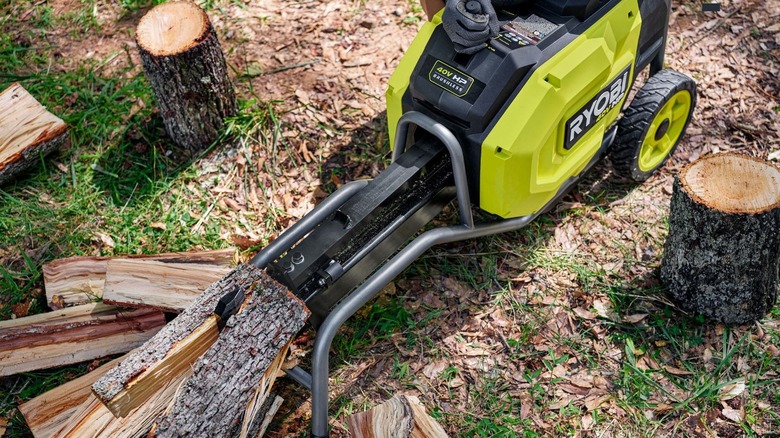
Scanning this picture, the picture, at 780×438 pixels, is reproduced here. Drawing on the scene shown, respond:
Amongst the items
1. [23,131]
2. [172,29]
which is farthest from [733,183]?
[23,131]

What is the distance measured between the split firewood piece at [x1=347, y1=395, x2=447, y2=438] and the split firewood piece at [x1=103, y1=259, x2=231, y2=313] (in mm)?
1040

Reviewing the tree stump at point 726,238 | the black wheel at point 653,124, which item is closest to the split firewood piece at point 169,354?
the tree stump at point 726,238

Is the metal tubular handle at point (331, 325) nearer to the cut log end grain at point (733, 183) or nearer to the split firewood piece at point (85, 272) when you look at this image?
the split firewood piece at point (85, 272)

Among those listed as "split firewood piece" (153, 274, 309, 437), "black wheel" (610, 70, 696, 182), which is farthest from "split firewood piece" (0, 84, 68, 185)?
"black wheel" (610, 70, 696, 182)

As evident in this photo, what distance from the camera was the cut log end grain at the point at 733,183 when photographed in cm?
312

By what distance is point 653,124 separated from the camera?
4.09 m

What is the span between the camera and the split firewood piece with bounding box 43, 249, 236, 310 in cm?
375

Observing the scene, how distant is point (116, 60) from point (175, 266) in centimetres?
209

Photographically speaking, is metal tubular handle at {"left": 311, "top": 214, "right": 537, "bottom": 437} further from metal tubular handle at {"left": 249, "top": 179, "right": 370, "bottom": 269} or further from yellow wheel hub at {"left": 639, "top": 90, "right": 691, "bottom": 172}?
yellow wheel hub at {"left": 639, "top": 90, "right": 691, "bottom": 172}

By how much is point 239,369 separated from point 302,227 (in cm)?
71

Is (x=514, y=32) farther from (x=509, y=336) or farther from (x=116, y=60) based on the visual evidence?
(x=116, y=60)

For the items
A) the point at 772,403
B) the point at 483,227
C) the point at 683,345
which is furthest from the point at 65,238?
the point at 772,403

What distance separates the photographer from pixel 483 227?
361 centimetres

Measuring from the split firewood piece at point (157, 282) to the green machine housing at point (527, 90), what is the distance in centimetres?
120
